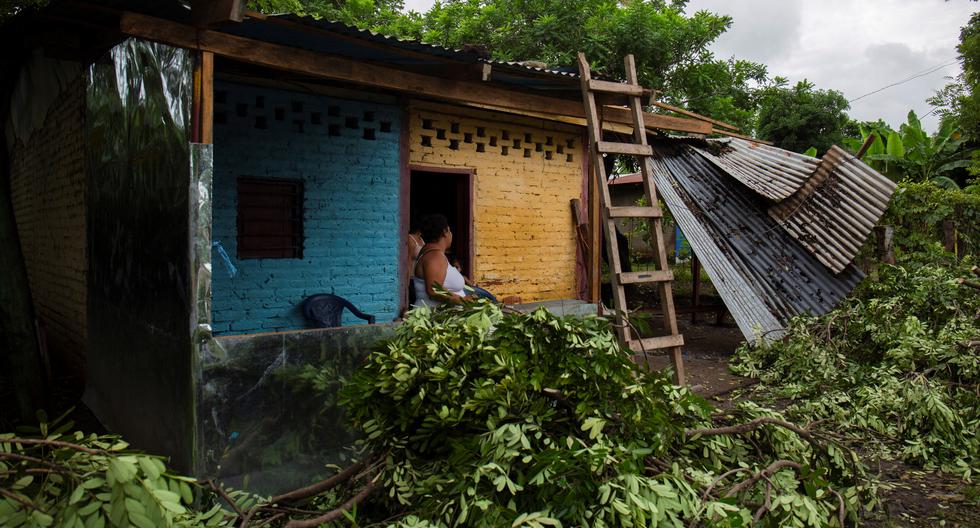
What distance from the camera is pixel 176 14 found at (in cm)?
403

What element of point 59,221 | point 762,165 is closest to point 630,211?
point 762,165

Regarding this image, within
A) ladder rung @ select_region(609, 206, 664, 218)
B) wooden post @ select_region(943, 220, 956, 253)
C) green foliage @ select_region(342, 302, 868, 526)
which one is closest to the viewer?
green foliage @ select_region(342, 302, 868, 526)

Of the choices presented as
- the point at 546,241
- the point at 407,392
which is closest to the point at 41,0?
the point at 546,241

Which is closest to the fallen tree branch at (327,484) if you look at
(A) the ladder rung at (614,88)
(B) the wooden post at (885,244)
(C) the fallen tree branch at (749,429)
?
(C) the fallen tree branch at (749,429)

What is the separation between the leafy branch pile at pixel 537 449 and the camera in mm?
2678

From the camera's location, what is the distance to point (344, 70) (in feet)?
16.3

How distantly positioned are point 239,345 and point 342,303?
265cm

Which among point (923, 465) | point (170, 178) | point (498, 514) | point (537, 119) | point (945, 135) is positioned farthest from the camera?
point (945, 135)

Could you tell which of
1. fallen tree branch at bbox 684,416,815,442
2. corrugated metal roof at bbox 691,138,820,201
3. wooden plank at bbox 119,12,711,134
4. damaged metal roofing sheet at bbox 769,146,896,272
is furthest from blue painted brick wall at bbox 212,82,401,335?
damaged metal roofing sheet at bbox 769,146,896,272

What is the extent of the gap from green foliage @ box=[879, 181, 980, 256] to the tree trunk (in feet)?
32.8

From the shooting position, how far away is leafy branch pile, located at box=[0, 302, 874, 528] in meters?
2.68

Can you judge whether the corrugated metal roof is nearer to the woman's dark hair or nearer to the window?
the woman's dark hair

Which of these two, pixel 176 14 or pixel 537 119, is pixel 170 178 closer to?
pixel 176 14

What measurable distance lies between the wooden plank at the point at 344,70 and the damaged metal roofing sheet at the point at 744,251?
1.44 m
